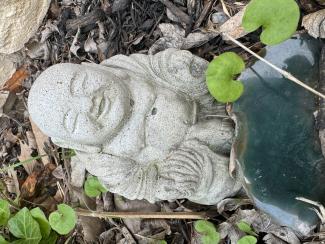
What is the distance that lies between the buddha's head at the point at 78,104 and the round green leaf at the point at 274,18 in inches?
20.3

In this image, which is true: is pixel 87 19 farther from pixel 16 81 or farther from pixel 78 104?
pixel 78 104

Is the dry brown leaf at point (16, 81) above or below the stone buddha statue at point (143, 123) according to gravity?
below

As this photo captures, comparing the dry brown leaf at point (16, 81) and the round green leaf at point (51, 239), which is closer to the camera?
the round green leaf at point (51, 239)

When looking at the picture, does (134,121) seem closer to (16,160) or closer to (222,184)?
(222,184)

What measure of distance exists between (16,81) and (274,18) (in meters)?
1.80

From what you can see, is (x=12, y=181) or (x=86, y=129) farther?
(x=12, y=181)

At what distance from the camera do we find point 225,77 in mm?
1751

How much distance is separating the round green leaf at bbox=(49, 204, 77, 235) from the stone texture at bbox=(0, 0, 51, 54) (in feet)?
3.54

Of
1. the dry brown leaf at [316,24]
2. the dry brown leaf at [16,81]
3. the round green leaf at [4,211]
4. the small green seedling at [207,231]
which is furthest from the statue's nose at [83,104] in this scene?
the dry brown leaf at [16,81]

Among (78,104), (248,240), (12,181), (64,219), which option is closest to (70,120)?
(78,104)

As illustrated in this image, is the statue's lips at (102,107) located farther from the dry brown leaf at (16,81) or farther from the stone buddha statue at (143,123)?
the dry brown leaf at (16,81)

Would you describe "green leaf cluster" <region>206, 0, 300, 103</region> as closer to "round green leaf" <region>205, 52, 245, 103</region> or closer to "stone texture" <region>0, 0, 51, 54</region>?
"round green leaf" <region>205, 52, 245, 103</region>

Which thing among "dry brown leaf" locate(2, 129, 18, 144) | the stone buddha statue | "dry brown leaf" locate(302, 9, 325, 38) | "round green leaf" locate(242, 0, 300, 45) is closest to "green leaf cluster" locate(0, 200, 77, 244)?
"dry brown leaf" locate(2, 129, 18, 144)

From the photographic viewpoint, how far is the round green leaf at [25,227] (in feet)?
8.10
